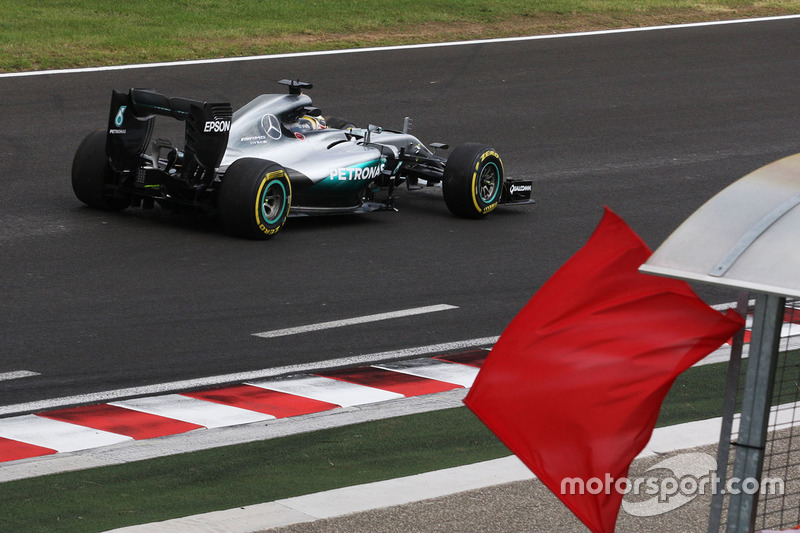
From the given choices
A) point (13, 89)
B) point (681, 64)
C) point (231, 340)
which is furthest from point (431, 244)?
point (681, 64)

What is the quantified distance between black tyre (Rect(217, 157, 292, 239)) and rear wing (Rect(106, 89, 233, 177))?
26cm

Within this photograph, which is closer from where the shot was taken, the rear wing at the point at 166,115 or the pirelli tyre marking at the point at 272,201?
the pirelli tyre marking at the point at 272,201

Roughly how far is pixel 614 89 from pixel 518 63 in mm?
1759

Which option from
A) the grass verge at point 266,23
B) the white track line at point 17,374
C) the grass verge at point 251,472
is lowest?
the white track line at point 17,374

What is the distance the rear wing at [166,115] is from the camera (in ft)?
38.3

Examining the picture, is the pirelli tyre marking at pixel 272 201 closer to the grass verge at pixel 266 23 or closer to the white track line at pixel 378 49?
the white track line at pixel 378 49

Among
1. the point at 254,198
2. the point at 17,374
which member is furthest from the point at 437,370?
the point at 254,198

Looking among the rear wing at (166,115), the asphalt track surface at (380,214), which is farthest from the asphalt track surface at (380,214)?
the rear wing at (166,115)

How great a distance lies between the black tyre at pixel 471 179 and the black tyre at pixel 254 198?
184 centimetres

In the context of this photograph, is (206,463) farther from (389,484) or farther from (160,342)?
(160,342)

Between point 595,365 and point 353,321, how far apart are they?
5961 millimetres

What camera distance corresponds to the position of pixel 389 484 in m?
5.90

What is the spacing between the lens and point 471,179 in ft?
42.3

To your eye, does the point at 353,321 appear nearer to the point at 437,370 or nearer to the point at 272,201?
the point at 437,370
